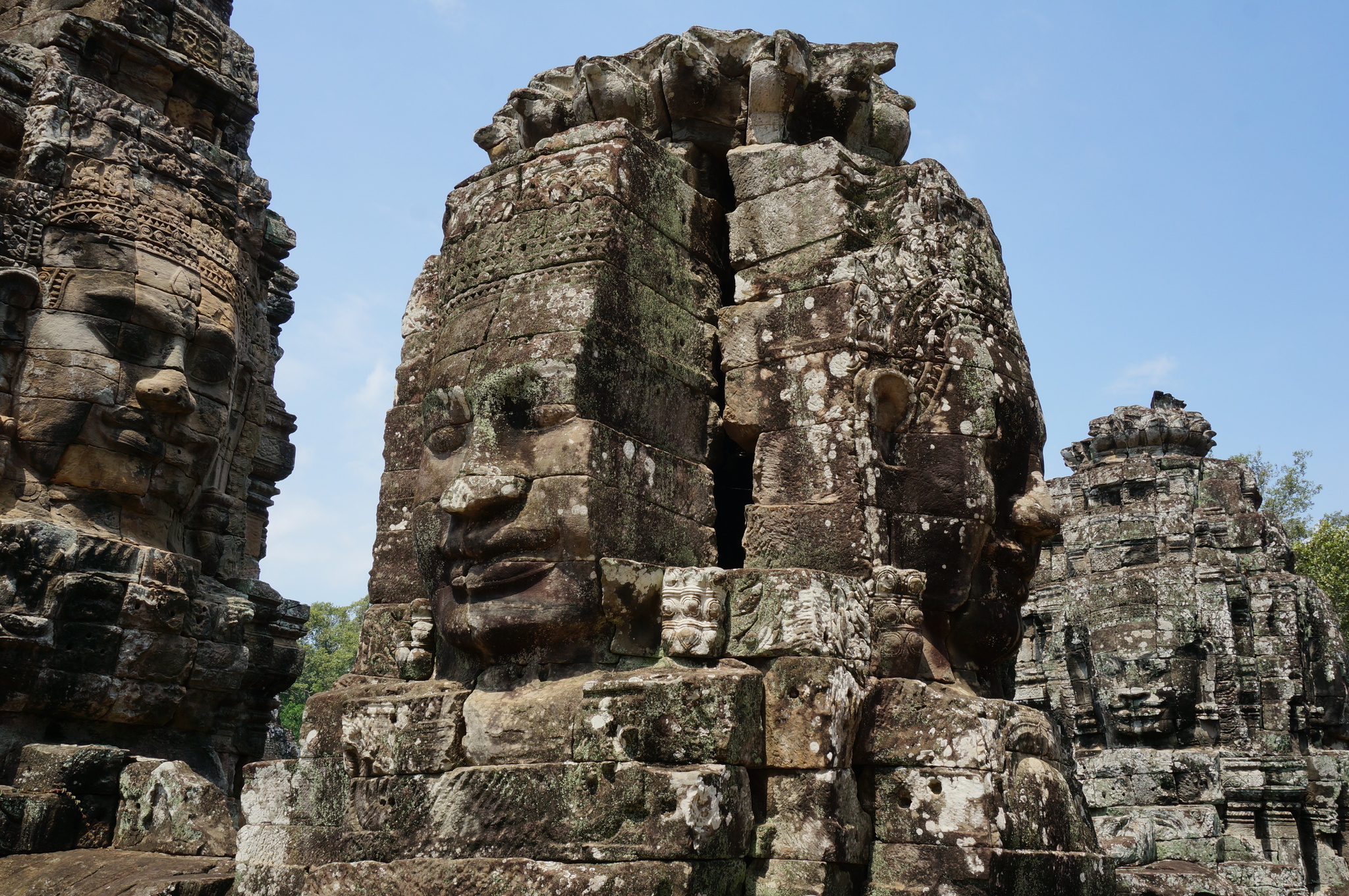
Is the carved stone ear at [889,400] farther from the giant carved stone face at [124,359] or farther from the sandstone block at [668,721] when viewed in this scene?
the giant carved stone face at [124,359]

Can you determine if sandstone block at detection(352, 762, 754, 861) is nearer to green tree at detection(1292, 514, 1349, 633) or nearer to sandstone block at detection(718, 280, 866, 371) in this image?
sandstone block at detection(718, 280, 866, 371)

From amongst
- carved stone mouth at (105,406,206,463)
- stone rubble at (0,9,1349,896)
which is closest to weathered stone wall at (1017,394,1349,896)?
stone rubble at (0,9,1349,896)

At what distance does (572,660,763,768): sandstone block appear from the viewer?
4.20 m

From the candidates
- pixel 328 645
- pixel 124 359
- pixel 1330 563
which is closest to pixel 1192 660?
pixel 124 359

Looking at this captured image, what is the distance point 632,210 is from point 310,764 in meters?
2.78

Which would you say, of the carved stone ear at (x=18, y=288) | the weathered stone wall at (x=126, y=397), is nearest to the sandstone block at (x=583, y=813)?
the weathered stone wall at (x=126, y=397)

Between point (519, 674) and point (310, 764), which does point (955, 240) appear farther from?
point (310, 764)

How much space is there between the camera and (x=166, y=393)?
24.2 ft

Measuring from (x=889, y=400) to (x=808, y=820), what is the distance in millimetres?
1843

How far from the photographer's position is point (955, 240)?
5.47 meters

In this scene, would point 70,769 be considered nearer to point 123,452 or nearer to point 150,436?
point 123,452

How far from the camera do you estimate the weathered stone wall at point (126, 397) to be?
23.1 ft

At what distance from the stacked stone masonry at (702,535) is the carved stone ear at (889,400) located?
21mm

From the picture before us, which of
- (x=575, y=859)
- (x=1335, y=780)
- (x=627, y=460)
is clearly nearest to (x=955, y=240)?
(x=627, y=460)
